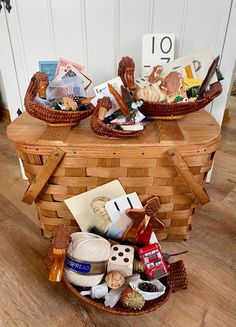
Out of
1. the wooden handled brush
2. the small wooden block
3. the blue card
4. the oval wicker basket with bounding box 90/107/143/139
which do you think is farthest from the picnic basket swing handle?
the blue card

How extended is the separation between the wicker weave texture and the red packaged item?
0.39ft

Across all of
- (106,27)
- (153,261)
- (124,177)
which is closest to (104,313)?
(153,261)

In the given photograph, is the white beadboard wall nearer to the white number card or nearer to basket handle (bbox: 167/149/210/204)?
the white number card

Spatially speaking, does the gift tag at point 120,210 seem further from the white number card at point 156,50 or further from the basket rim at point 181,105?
the white number card at point 156,50

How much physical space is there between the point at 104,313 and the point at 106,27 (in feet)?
2.82

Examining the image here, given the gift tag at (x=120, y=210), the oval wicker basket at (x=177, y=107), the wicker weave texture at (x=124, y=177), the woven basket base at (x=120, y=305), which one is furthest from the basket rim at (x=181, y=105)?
the woven basket base at (x=120, y=305)

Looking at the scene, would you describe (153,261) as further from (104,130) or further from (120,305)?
(104,130)

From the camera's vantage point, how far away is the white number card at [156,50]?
2.57 feet

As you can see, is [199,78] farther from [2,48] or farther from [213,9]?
[2,48]

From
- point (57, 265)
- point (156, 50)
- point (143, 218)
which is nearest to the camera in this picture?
point (57, 265)

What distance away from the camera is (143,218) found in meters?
0.67

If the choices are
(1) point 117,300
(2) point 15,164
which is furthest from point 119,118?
(2) point 15,164

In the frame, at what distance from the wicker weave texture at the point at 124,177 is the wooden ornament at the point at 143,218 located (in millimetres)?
29

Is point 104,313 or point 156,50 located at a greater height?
point 156,50
